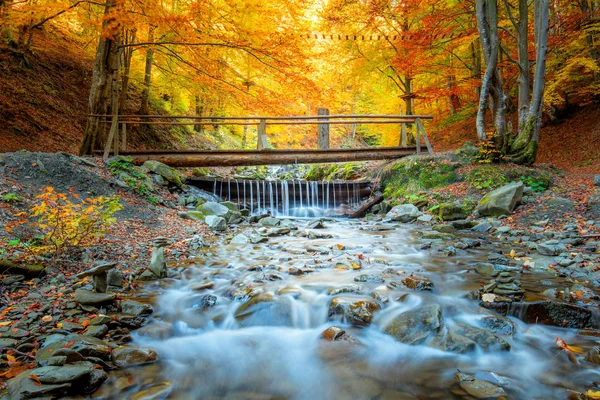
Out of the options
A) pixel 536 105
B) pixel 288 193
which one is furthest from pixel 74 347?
pixel 536 105

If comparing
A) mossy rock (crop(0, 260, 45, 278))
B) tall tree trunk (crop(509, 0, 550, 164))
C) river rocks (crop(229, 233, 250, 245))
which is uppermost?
tall tree trunk (crop(509, 0, 550, 164))

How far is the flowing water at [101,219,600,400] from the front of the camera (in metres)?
2.36

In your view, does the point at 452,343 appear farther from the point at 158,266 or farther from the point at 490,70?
the point at 490,70

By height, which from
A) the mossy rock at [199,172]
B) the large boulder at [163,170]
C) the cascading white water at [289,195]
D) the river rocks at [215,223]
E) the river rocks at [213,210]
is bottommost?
the river rocks at [215,223]

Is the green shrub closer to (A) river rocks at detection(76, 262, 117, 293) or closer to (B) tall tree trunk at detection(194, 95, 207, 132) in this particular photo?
(A) river rocks at detection(76, 262, 117, 293)

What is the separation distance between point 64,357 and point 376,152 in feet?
35.0

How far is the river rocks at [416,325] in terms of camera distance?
290cm

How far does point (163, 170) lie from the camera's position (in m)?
9.66

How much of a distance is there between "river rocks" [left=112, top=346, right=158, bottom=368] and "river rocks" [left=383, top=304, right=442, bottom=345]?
78.9 inches

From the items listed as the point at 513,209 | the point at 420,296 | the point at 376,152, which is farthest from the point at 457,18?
the point at 420,296

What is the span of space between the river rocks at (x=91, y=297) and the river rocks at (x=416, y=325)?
8.65 feet

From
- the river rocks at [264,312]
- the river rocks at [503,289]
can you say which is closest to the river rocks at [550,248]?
the river rocks at [503,289]

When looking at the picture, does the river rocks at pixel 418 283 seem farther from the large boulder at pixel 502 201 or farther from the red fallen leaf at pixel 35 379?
the large boulder at pixel 502 201

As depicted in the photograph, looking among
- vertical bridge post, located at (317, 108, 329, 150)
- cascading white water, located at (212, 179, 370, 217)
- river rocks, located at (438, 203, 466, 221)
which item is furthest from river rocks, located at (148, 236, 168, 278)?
vertical bridge post, located at (317, 108, 329, 150)
